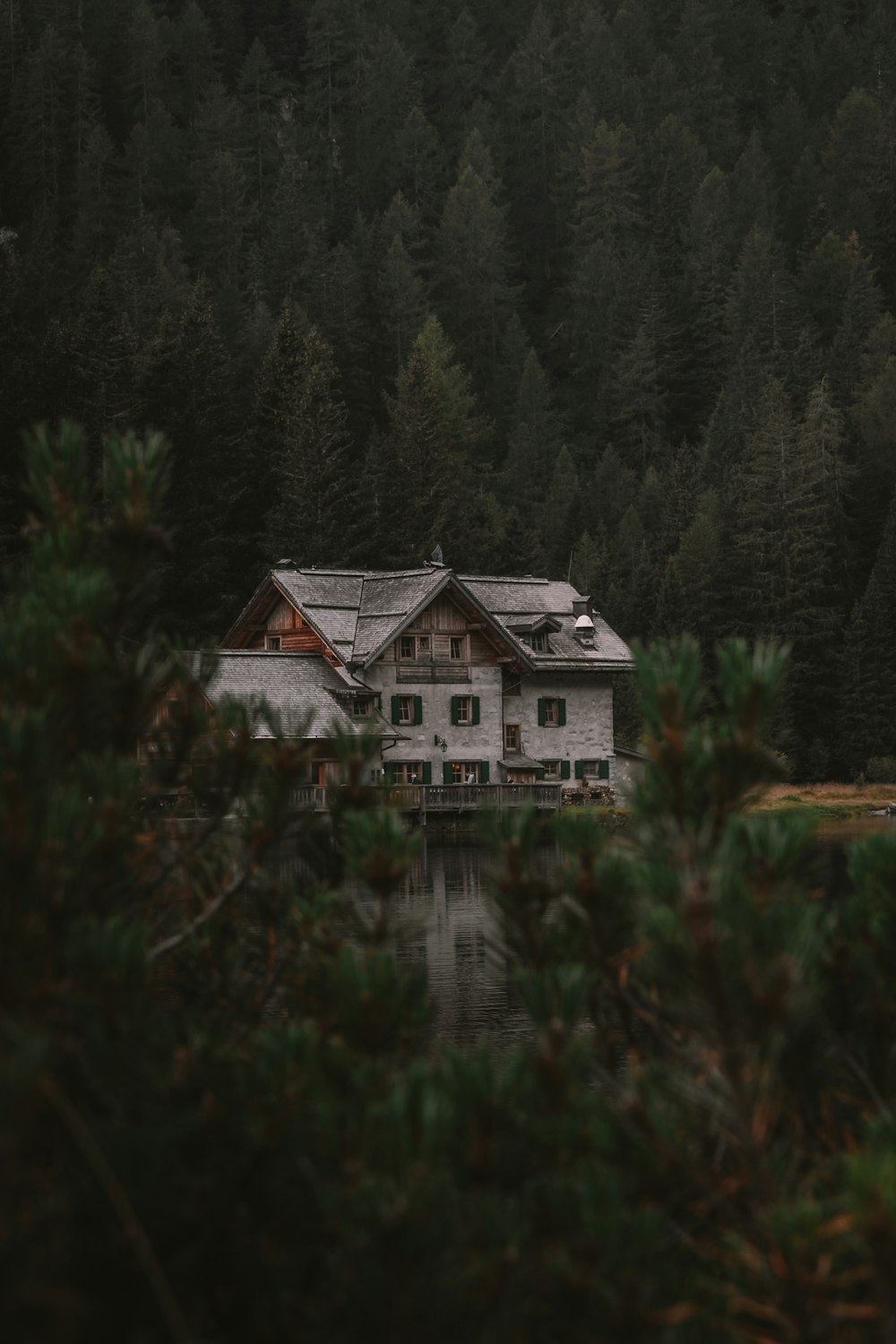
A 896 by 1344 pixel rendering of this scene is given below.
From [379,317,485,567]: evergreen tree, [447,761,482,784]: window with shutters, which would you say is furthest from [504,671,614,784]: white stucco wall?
[379,317,485,567]: evergreen tree

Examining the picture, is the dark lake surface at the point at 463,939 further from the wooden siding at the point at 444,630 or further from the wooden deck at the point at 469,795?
the wooden siding at the point at 444,630

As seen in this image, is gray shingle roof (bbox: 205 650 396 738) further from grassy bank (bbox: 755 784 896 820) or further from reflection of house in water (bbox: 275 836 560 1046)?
grassy bank (bbox: 755 784 896 820)

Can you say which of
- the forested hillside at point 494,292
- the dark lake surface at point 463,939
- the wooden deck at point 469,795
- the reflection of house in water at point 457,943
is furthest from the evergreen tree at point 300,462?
the reflection of house in water at point 457,943

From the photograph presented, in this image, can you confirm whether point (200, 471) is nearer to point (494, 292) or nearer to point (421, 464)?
point (421, 464)

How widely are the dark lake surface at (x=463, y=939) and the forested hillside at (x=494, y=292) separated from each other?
2311 cm

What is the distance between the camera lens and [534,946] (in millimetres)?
5598

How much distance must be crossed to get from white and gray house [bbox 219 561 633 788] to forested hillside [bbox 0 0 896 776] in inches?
201

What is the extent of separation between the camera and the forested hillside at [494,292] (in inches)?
3339

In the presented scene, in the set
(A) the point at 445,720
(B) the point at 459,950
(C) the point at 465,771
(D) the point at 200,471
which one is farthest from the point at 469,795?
(B) the point at 459,950

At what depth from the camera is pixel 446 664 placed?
226ft

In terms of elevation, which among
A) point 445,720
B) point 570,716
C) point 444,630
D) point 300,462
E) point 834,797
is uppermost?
point 300,462

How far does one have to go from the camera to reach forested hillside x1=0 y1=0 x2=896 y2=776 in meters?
84.8

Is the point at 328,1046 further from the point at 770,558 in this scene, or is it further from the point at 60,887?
the point at 770,558

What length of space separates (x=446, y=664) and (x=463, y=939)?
37.6 meters
